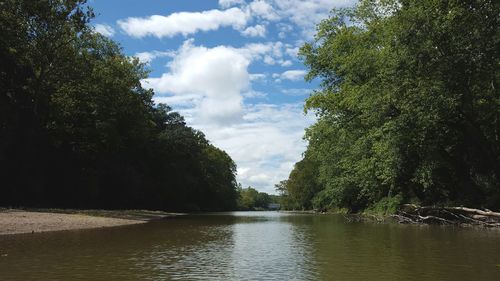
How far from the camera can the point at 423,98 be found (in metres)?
28.0

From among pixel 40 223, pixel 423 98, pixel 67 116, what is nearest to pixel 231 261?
pixel 40 223

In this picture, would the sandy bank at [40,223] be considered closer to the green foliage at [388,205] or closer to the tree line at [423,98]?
the tree line at [423,98]

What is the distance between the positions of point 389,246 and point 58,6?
35239 millimetres

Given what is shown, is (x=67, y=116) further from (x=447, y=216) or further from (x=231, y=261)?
(x=231, y=261)

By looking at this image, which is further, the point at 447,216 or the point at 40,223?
the point at 447,216

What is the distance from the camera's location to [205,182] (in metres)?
107

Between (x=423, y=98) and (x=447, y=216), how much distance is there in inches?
379

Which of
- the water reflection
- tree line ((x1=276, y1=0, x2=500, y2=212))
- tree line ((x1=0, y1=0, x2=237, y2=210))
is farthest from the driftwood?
tree line ((x1=0, y1=0, x2=237, y2=210))

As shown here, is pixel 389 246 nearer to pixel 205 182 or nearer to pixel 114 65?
pixel 114 65

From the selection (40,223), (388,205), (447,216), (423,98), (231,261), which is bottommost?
(231,261)

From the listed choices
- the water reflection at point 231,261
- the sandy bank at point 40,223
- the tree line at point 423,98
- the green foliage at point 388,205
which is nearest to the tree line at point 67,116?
the sandy bank at point 40,223

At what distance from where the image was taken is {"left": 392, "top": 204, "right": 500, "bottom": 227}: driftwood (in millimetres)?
27906

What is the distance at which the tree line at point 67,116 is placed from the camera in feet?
133

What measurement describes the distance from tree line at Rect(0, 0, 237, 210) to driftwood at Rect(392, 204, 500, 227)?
31.4m
